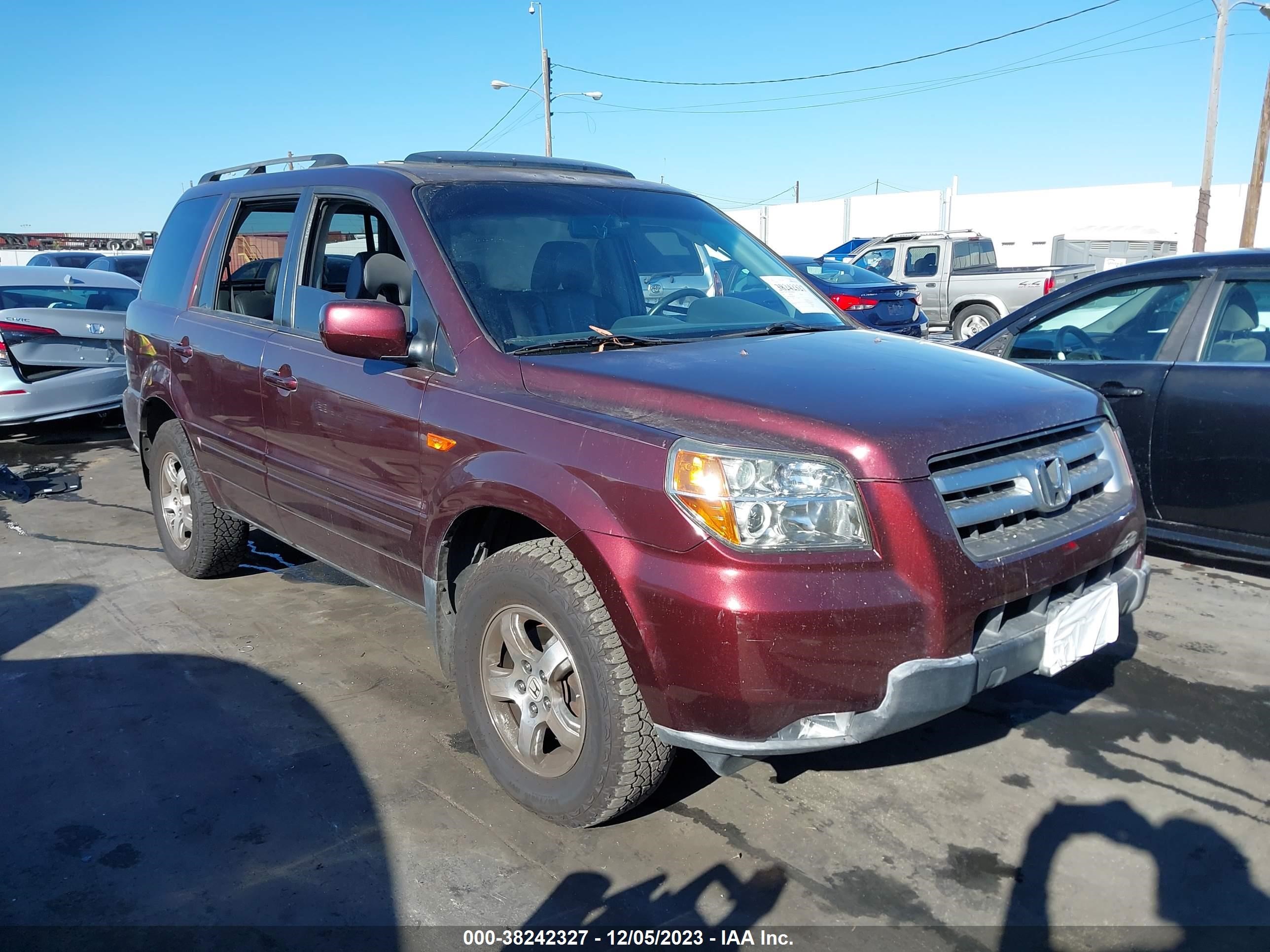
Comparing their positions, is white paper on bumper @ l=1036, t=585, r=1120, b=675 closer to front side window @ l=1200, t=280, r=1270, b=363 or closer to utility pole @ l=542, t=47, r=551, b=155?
front side window @ l=1200, t=280, r=1270, b=363

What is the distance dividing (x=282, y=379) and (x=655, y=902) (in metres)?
2.49

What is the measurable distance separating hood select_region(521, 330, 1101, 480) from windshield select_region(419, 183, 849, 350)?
26 centimetres

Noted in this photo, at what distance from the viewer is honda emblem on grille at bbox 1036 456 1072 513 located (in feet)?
9.01

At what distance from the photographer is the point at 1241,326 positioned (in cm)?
448

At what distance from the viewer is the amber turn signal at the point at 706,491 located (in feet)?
7.91

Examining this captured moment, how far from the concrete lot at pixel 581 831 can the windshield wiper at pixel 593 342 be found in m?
1.43

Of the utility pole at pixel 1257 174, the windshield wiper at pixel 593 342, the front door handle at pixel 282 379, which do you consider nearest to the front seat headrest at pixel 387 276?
the front door handle at pixel 282 379

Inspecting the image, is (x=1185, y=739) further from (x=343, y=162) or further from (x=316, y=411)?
(x=343, y=162)

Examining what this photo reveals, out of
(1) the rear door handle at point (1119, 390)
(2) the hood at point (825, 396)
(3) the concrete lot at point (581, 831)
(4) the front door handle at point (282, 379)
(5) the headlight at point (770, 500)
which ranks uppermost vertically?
(2) the hood at point (825, 396)

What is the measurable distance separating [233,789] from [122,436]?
7.71 metres

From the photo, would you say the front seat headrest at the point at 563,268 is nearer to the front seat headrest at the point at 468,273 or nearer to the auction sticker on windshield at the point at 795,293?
the front seat headrest at the point at 468,273

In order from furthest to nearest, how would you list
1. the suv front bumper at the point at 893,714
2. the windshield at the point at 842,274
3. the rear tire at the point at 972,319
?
the rear tire at the point at 972,319
the windshield at the point at 842,274
the suv front bumper at the point at 893,714

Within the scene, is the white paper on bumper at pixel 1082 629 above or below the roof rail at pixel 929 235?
below

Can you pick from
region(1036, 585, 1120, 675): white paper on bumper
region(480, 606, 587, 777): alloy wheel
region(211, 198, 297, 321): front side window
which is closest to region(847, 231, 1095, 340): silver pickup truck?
region(211, 198, 297, 321): front side window
